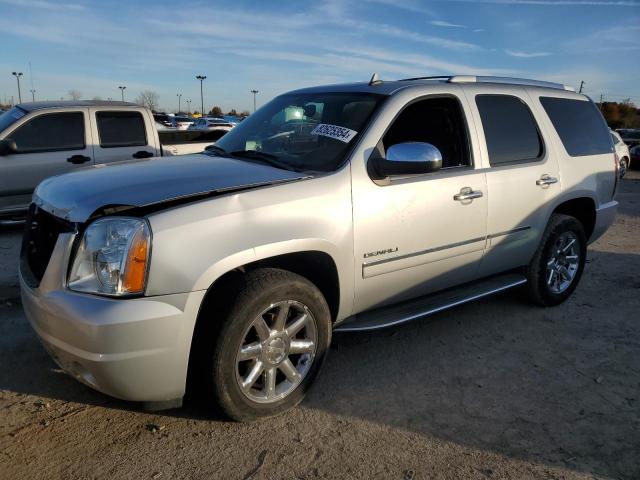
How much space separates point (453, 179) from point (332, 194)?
1.08 m

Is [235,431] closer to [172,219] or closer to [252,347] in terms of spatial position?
[252,347]

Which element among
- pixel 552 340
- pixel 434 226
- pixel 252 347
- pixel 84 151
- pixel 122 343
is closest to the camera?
pixel 122 343

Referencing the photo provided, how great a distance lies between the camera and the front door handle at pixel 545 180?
14.1ft

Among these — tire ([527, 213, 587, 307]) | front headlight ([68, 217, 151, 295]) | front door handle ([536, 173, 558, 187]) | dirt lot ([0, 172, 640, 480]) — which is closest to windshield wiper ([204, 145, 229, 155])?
front headlight ([68, 217, 151, 295])

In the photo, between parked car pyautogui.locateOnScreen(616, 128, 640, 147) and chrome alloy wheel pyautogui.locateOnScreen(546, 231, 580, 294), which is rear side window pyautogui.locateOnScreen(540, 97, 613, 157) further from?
parked car pyautogui.locateOnScreen(616, 128, 640, 147)

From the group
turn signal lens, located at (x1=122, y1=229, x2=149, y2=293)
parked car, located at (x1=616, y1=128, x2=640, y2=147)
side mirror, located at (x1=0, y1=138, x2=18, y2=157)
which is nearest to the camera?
turn signal lens, located at (x1=122, y1=229, x2=149, y2=293)

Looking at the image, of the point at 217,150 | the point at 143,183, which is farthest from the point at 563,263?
the point at 143,183

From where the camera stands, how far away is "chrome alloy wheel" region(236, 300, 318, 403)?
112 inches

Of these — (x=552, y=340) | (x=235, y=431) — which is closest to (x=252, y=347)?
(x=235, y=431)

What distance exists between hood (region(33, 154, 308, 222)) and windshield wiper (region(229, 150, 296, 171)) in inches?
4.2

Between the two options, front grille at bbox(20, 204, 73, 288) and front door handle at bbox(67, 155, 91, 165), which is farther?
front door handle at bbox(67, 155, 91, 165)

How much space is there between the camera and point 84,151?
7410 mm

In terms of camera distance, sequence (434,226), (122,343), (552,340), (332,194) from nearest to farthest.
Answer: (122,343) < (332,194) < (434,226) < (552,340)

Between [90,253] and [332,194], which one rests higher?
[332,194]
